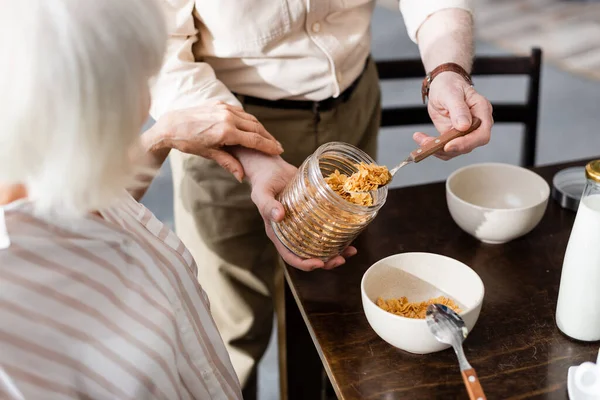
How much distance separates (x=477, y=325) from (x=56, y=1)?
732mm

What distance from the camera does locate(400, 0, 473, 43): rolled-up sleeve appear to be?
4.61ft

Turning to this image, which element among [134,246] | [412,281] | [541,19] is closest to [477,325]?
[412,281]

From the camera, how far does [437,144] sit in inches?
44.3

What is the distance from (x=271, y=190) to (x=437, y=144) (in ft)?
0.98

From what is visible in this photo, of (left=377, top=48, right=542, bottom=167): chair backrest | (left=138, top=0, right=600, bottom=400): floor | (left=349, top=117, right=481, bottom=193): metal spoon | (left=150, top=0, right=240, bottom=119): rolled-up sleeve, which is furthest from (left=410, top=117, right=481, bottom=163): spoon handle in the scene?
(left=138, top=0, right=600, bottom=400): floor

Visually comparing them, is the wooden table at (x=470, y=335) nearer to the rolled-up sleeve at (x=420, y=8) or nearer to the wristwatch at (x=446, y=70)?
the wristwatch at (x=446, y=70)

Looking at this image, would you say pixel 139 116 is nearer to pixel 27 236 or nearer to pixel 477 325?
pixel 27 236

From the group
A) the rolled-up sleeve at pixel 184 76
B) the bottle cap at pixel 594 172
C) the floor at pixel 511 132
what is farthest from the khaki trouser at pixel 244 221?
the floor at pixel 511 132

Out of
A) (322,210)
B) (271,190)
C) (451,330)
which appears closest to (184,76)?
(271,190)

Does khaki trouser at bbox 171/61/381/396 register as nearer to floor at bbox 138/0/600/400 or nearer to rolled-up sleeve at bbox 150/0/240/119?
rolled-up sleeve at bbox 150/0/240/119

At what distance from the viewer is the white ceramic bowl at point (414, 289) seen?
0.91m

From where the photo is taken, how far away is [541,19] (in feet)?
15.0

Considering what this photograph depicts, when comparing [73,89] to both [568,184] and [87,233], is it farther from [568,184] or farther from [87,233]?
[568,184]

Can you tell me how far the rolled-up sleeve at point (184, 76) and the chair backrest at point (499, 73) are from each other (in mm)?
536
